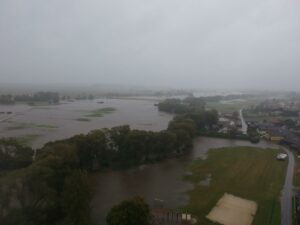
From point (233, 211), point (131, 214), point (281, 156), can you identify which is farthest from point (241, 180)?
point (131, 214)

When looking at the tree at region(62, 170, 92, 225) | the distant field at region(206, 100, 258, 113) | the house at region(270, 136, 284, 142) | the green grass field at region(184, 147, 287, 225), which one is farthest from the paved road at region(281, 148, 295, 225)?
the distant field at region(206, 100, 258, 113)

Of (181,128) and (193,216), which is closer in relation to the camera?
(193,216)

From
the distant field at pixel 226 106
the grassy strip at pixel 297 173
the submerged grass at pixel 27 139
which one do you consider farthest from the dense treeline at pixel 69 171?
the distant field at pixel 226 106

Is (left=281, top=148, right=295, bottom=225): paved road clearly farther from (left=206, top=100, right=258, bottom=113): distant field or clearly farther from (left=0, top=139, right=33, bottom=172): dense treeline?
(left=206, top=100, right=258, bottom=113): distant field

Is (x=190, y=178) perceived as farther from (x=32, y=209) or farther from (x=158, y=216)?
(x=32, y=209)

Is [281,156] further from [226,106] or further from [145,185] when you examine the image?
[226,106]

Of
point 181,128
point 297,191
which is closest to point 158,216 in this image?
point 297,191

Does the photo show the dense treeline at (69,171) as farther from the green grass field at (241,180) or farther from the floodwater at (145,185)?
the green grass field at (241,180)
